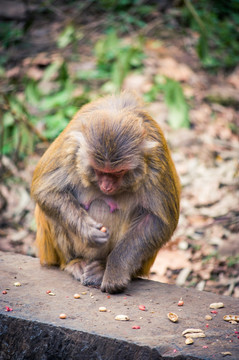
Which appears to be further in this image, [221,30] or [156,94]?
[221,30]

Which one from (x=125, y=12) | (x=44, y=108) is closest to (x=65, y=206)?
(x=44, y=108)

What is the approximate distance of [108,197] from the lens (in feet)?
17.5

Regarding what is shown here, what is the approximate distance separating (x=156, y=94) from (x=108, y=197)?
603cm

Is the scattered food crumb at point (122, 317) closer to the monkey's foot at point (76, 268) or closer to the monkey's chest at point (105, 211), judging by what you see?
the monkey's foot at point (76, 268)

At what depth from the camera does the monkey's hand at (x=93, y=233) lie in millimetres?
5160

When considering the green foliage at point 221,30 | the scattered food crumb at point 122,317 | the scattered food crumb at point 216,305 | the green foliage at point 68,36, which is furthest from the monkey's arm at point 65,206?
the green foliage at point 221,30

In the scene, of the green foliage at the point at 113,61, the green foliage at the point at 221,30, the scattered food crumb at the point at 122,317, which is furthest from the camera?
the green foliage at the point at 221,30

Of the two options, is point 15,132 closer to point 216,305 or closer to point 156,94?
point 156,94

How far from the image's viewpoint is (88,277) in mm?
5258

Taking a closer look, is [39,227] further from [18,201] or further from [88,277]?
[18,201]

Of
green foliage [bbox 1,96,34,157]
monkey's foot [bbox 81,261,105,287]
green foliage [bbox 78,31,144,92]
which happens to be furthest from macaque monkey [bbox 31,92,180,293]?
green foliage [bbox 78,31,144,92]

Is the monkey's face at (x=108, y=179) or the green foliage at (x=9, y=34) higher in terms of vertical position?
the monkey's face at (x=108, y=179)

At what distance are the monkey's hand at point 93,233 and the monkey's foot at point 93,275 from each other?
262 mm

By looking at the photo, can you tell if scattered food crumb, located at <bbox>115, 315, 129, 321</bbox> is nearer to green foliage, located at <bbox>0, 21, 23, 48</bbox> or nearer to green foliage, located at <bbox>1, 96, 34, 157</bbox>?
green foliage, located at <bbox>1, 96, 34, 157</bbox>
